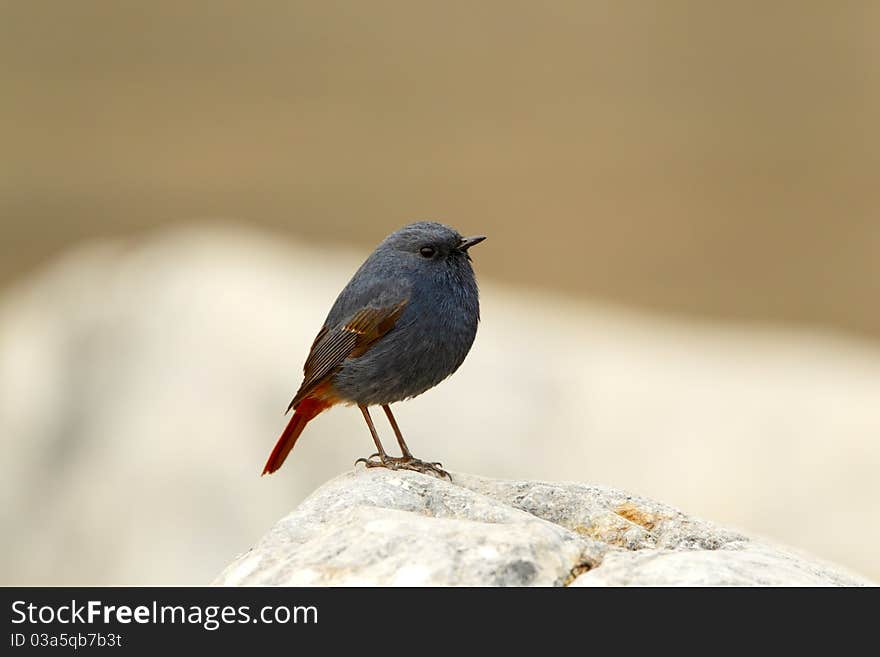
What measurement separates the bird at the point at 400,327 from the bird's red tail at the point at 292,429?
0.20ft

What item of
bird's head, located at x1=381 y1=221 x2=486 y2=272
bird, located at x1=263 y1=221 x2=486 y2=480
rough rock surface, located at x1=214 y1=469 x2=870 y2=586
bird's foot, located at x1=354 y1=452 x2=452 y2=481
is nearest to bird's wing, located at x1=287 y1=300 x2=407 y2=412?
bird, located at x1=263 y1=221 x2=486 y2=480

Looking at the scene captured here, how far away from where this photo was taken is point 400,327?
4746 millimetres

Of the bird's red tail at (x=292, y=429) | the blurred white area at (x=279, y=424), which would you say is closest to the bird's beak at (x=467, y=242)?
the bird's red tail at (x=292, y=429)

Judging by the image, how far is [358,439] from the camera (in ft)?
25.2

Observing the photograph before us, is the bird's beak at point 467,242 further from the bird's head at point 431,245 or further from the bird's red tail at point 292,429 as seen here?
the bird's red tail at point 292,429

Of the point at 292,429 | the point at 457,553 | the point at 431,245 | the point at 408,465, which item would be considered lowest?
the point at 457,553

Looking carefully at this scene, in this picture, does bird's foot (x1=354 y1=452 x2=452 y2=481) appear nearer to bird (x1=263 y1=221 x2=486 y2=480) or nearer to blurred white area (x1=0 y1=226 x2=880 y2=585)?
bird (x1=263 y1=221 x2=486 y2=480)

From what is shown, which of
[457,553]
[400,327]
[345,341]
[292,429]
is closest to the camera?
[457,553]

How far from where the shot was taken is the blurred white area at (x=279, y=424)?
733 centimetres

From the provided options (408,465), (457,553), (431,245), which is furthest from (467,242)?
(457,553)

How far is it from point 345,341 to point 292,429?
58cm

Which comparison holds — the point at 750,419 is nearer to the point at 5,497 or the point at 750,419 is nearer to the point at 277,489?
the point at 277,489

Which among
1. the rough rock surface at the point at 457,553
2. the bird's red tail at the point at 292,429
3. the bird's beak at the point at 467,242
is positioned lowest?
the rough rock surface at the point at 457,553

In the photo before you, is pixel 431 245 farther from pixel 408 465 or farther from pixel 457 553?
pixel 457 553
